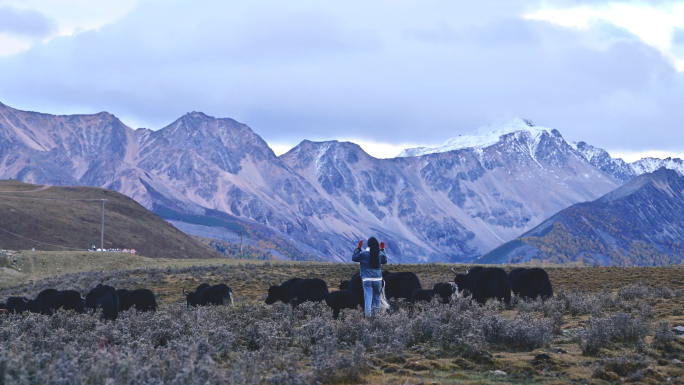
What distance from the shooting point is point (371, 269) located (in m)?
19.0

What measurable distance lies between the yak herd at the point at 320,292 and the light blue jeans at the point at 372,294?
2.05 m

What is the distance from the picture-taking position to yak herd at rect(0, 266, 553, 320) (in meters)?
22.9

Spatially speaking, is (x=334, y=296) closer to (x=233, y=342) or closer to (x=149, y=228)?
(x=233, y=342)

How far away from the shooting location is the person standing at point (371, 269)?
18750mm

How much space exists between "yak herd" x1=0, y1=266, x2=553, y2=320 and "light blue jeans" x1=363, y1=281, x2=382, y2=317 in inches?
80.6

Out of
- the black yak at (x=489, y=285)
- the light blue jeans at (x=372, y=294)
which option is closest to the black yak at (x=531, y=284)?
the black yak at (x=489, y=285)

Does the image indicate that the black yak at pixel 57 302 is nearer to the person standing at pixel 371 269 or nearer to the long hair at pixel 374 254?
the person standing at pixel 371 269

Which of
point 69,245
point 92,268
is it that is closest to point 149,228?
point 69,245

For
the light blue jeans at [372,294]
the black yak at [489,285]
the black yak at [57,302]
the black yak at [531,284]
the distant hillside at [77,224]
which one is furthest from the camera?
the distant hillside at [77,224]

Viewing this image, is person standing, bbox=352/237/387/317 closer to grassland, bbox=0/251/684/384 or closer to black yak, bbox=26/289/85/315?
grassland, bbox=0/251/684/384

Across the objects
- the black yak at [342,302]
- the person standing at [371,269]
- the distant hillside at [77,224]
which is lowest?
the black yak at [342,302]

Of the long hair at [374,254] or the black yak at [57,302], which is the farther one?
the black yak at [57,302]

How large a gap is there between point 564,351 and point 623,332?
1613 millimetres

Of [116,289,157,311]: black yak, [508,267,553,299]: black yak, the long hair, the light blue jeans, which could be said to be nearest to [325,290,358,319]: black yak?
the light blue jeans
